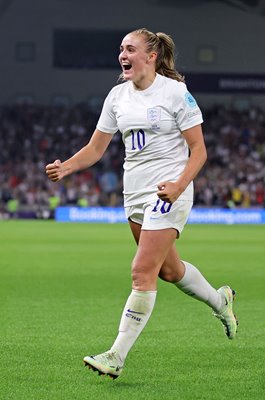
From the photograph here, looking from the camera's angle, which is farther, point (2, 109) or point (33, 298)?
point (2, 109)

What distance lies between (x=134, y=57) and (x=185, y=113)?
503 mm

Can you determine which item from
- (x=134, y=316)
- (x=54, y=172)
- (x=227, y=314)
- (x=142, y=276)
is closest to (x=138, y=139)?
(x=54, y=172)

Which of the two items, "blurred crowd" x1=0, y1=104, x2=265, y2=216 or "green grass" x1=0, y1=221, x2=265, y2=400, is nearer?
"green grass" x1=0, y1=221, x2=265, y2=400

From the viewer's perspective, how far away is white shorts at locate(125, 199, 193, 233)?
22.2 ft

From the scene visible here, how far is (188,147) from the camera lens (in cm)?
705

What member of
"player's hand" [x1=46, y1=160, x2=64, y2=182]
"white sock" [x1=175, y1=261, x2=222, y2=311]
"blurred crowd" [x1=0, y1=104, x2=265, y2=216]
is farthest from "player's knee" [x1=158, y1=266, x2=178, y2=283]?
"blurred crowd" [x1=0, y1=104, x2=265, y2=216]

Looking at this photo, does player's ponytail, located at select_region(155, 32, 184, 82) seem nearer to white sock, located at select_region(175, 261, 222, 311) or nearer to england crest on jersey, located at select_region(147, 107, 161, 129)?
england crest on jersey, located at select_region(147, 107, 161, 129)

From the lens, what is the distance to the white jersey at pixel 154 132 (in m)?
6.82


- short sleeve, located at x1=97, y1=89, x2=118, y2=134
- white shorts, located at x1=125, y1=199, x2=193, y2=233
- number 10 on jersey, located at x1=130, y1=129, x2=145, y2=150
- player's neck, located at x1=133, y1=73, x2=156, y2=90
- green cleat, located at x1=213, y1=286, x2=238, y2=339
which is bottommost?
green cleat, located at x1=213, y1=286, x2=238, y2=339

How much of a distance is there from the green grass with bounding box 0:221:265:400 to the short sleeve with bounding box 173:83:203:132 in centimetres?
168

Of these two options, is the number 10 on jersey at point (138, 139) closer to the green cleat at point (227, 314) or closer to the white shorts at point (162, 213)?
the white shorts at point (162, 213)

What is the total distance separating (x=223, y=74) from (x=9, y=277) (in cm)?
3603

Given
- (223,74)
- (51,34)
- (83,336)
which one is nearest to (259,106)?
(223,74)

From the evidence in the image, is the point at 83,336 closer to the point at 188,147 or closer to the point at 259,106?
the point at 188,147
